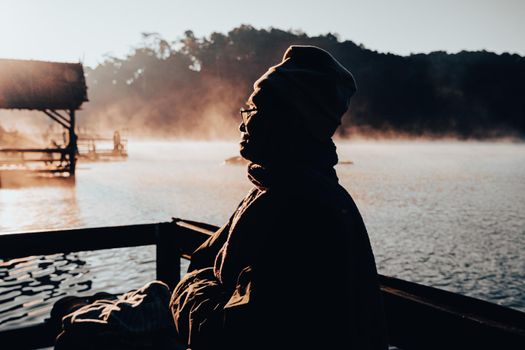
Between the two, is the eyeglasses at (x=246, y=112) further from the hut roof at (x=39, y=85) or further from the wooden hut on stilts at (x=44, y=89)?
the hut roof at (x=39, y=85)

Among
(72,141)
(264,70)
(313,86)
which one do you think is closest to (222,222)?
(72,141)

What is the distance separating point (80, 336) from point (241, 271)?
1.06 meters

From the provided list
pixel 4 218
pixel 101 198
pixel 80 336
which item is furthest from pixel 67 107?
pixel 80 336

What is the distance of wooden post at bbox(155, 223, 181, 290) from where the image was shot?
151 inches

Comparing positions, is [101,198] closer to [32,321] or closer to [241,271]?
[32,321]

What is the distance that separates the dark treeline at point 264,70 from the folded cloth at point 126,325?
98.2 metres

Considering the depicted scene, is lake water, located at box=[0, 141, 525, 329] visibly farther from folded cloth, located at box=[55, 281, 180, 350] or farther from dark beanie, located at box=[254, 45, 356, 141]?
dark beanie, located at box=[254, 45, 356, 141]

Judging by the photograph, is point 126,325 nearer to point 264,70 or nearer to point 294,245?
point 294,245

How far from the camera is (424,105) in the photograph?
96.0 meters

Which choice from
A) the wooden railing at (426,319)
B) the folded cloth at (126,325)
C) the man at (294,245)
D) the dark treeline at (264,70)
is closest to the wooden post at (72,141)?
the wooden railing at (426,319)

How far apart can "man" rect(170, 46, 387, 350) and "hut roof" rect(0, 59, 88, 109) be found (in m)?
26.3

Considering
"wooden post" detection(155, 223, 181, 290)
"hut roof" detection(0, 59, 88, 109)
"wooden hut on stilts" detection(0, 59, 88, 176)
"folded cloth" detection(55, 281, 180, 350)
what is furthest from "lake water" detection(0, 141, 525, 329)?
"folded cloth" detection(55, 281, 180, 350)

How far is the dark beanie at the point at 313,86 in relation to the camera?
63.7 inches

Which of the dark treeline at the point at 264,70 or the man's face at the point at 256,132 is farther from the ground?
the dark treeline at the point at 264,70
